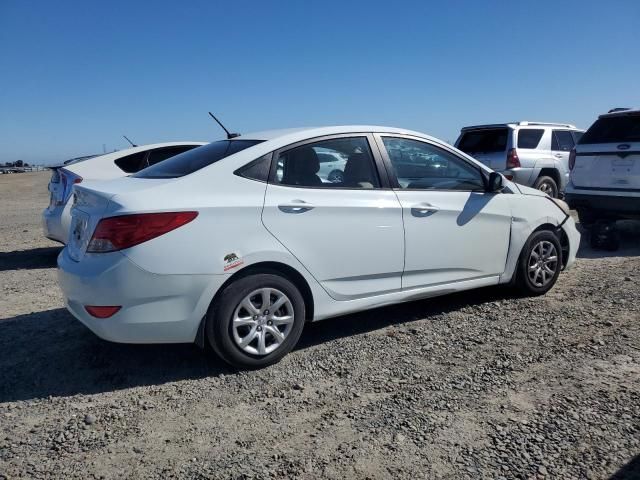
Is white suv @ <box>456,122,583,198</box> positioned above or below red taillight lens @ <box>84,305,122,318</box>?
above

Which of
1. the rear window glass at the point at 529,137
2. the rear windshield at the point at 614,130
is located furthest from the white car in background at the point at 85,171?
the rear window glass at the point at 529,137

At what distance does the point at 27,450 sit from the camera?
2.97 meters

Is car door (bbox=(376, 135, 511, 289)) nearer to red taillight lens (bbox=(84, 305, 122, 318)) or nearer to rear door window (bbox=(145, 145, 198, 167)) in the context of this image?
red taillight lens (bbox=(84, 305, 122, 318))

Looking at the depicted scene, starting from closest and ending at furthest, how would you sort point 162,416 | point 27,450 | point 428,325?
1. point 27,450
2. point 162,416
3. point 428,325

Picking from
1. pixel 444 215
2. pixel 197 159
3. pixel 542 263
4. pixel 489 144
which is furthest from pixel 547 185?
pixel 197 159

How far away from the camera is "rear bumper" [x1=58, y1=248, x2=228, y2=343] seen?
344cm

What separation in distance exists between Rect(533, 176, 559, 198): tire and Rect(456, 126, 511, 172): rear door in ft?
3.22

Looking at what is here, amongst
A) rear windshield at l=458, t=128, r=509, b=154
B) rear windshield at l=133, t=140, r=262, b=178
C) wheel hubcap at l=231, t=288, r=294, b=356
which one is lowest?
wheel hubcap at l=231, t=288, r=294, b=356

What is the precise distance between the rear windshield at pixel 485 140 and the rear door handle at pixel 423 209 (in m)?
7.53

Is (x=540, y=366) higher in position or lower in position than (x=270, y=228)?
lower

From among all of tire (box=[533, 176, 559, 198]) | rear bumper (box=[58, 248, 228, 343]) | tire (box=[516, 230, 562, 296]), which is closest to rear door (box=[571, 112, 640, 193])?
tire (box=[516, 230, 562, 296])

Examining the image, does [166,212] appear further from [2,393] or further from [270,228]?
[2,393]

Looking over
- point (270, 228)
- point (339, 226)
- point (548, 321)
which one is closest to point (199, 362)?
point (270, 228)

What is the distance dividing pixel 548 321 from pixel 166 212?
3.29 metres
